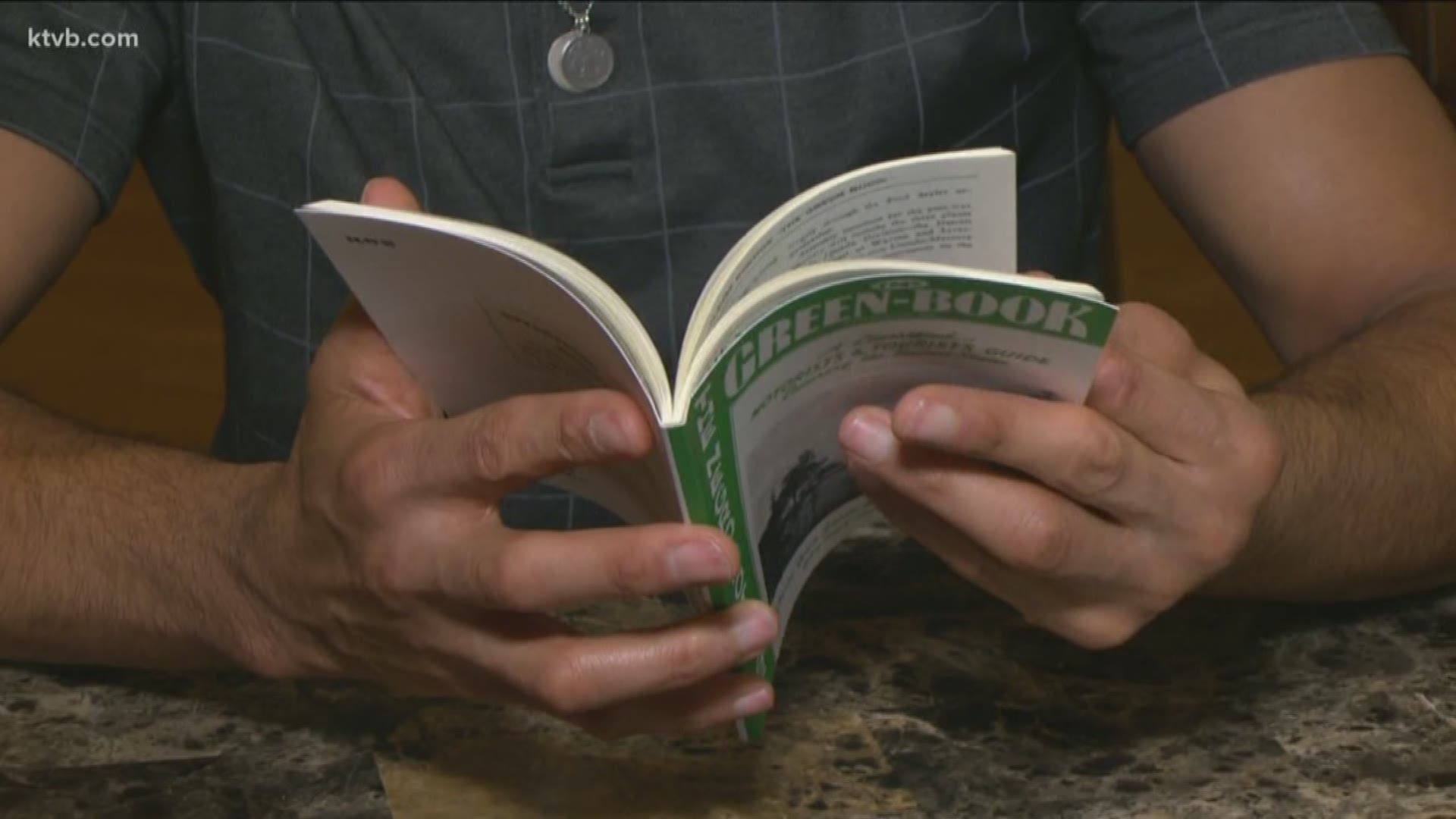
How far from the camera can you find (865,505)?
2.93ft

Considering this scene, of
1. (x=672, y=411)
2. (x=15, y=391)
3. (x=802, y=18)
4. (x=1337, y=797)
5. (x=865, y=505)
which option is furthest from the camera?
(x=802, y=18)

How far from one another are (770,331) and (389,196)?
0.22m

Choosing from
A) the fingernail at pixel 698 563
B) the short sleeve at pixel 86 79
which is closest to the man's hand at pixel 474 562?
the fingernail at pixel 698 563

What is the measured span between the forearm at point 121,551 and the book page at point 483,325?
0.42 ft

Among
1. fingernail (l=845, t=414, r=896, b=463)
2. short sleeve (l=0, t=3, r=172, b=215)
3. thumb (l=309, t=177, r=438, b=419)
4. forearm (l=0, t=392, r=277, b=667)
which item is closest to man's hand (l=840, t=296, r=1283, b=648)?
fingernail (l=845, t=414, r=896, b=463)

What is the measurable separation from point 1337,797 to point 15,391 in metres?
0.77

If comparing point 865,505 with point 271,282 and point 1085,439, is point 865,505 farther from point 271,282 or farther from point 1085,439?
point 271,282

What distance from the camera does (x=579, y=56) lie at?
116cm

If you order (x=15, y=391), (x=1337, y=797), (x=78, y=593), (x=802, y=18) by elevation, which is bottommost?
(x=1337, y=797)

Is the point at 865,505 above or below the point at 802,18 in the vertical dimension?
below

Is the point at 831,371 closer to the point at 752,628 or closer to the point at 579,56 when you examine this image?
the point at 752,628

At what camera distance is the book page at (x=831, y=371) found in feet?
2.27

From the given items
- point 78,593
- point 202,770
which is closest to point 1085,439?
point 202,770

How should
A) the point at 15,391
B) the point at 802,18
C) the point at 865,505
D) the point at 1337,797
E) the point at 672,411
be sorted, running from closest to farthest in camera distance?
the point at 672,411 < the point at 1337,797 < the point at 865,505 < the point at 15,391 < the point at 802,18
